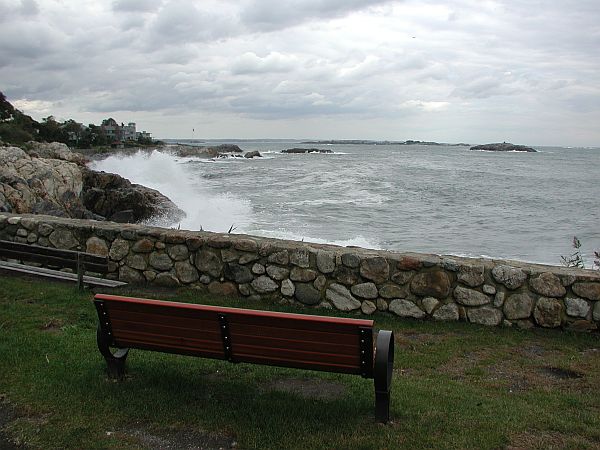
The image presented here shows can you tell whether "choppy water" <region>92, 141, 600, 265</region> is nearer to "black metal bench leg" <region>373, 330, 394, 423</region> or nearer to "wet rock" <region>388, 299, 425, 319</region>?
"wet rock" <region>388, 299, 425, 319</region>

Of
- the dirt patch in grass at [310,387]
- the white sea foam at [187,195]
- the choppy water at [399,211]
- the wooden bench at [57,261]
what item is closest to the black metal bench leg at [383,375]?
the dirt patch in grass at [310,387]

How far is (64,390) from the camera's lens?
159 inches

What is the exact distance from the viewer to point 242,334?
370cm

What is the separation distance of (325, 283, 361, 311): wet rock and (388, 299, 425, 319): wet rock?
0.38 meters

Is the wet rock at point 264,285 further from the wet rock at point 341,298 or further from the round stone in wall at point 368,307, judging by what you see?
the round stone in wall at point 368,307

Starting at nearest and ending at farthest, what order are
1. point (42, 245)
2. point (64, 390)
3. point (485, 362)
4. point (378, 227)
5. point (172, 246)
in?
point (64, 390), point (485, 362), point (172, 246), point (42, 245), point (378, 227)

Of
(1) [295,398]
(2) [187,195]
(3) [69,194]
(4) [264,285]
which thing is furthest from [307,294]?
(2) [187,195]

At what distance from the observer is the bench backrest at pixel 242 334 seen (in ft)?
11.5

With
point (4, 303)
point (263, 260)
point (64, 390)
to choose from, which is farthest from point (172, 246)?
point (64, 390)

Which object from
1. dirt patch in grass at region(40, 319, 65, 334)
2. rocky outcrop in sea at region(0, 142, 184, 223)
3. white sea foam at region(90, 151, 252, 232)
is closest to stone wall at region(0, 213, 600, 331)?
dirt patch in grass at region(40, 319, 65, 334)

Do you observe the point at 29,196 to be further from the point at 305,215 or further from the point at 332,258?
the point at 305,215

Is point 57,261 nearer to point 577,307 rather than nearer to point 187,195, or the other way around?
point 577,307

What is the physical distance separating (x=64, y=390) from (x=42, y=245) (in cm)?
423

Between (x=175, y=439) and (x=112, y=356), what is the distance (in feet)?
3.28
